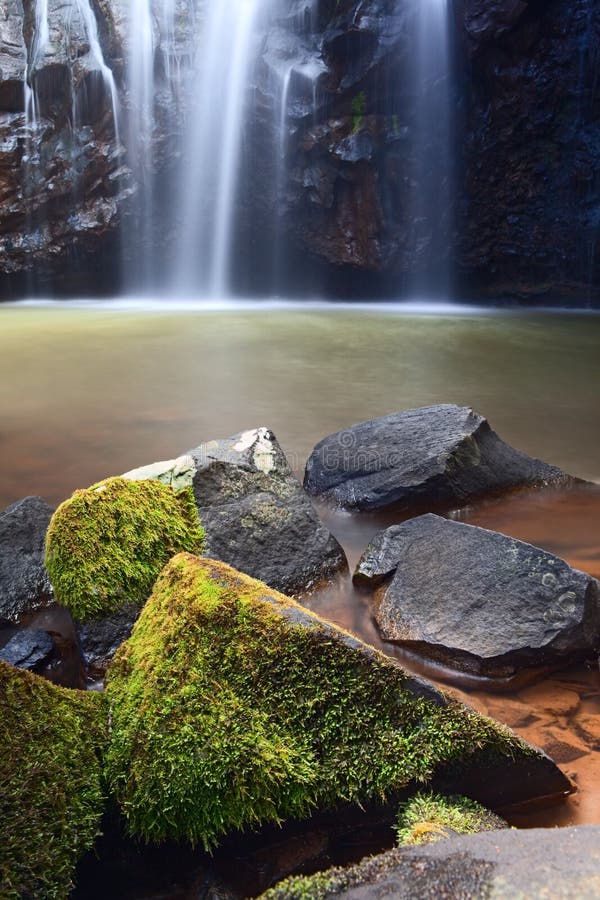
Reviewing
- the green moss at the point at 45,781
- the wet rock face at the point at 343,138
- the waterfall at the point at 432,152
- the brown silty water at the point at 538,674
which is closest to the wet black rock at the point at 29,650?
the green moss at the point at 45,781

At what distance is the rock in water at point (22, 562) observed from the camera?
3.14 m

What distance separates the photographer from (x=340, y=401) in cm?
705

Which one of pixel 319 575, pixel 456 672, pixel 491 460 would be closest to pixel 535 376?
pixel 491 460

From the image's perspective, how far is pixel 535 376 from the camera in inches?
323

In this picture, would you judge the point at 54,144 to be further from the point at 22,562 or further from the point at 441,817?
the point at 441,817

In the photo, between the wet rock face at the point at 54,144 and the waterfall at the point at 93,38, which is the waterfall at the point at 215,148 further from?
the waterfall at the point at 93,38

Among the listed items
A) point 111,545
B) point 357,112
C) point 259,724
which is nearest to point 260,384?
point 111,545

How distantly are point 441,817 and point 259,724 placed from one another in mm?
499

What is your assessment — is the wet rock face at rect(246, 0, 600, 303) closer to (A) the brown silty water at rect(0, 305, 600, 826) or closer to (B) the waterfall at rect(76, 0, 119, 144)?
(A) the brown silty water at rect(0, 305, 600, 826)

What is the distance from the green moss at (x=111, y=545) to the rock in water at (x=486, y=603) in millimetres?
934

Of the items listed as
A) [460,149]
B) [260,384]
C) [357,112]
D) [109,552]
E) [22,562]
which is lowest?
[22,562]

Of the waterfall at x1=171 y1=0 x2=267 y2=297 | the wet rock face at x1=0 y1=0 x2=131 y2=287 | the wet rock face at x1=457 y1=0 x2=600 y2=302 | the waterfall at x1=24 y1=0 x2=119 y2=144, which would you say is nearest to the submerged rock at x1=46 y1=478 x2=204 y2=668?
the wet rock face at x1=457 y1=0 x2=600 y2=302

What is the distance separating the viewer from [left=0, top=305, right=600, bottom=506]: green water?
553 cm

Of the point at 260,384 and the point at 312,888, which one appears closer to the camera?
the point at 312,888
